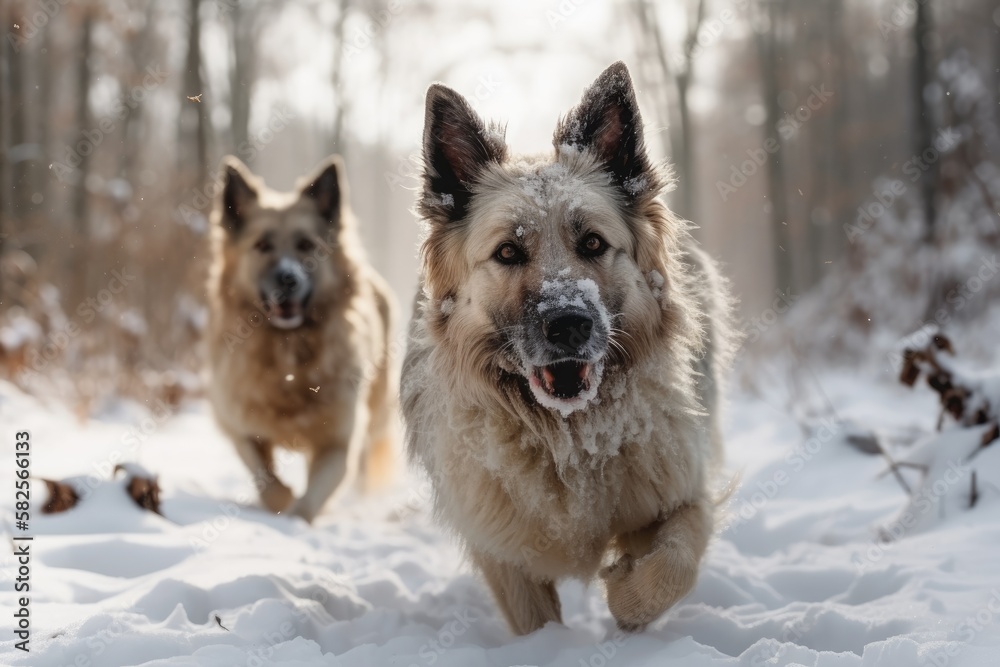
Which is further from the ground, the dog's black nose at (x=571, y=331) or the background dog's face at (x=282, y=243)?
the background dog's face at (x=282, y=243)

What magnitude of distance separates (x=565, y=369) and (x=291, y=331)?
3.37 m

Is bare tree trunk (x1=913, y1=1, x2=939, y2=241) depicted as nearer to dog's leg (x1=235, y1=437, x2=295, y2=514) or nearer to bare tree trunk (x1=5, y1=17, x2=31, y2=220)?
dog's leg (x1=235, y1=437, x2=295, y2=514)

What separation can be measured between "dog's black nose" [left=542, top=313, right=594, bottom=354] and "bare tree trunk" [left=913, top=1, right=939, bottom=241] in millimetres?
9799

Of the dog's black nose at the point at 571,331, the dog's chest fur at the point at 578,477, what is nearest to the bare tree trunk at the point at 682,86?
the dog's chest fur at the point at 578,477

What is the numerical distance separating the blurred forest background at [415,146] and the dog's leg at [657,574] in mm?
1692

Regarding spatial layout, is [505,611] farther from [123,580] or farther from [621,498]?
[123,580]

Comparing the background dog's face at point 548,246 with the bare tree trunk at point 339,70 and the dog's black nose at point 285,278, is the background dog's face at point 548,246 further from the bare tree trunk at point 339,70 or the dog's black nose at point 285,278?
the bare tree trunk at point 339,70

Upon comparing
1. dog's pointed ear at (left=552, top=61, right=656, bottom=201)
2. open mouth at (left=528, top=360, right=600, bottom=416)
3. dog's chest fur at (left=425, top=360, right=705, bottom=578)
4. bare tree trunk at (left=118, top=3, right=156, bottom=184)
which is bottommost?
dog's chest fur at (left=425, top=360, right=705, bottom=578)

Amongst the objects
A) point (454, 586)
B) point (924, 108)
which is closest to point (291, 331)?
point (454, 586)

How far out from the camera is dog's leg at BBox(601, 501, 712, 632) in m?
2.80

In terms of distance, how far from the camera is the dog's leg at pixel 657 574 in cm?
280

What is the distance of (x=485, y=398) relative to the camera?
3.25 metres

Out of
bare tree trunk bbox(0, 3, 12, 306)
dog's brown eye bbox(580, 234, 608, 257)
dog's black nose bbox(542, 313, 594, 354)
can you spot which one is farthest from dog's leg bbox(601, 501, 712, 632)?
bare tree trunk bbox(0, 3, 12, 306)

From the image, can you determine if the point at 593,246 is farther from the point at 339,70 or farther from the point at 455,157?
the point at 339,70
